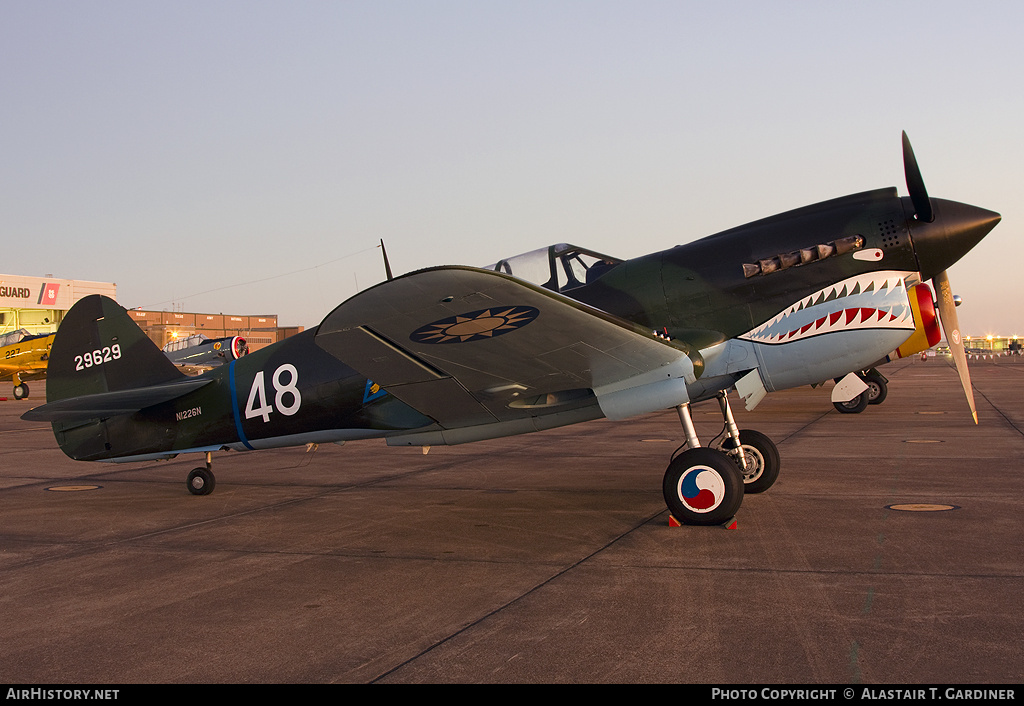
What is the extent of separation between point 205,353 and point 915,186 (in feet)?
95.6

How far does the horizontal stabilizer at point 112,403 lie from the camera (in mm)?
8078

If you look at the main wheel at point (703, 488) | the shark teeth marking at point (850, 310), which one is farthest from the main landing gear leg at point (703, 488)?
the shark teeth marking at point (850, 310)

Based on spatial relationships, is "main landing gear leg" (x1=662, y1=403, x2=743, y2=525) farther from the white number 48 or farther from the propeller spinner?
the white number 48

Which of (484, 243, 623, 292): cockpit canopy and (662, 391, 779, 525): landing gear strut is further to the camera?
(484, 243, 623, 292): cockpit canopy

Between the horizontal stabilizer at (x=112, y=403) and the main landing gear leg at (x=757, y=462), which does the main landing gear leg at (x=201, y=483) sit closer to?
the horizontal stabilizer at (x=112, y=403)

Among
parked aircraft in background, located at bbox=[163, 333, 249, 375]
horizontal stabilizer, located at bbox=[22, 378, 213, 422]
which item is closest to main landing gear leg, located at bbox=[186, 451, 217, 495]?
horizontal stabilizer, located at bbox=[22, 378, 213, 422]

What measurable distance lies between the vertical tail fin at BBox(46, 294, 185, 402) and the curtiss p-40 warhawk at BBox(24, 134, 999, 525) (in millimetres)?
860

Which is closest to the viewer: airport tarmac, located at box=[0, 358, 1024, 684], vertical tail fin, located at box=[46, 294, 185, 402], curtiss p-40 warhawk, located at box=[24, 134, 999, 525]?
airport tarmac, located at box=[0, 358, 1024, 684]

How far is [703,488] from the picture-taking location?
5.99 metres

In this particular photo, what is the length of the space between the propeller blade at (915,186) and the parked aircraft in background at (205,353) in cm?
2405

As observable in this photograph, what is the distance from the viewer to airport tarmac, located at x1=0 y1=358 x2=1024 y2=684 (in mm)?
3396

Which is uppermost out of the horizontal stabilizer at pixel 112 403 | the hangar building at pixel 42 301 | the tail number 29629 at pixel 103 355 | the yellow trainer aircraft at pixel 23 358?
the hangar building at pixel 42 301

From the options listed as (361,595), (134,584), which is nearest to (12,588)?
(134,584)
